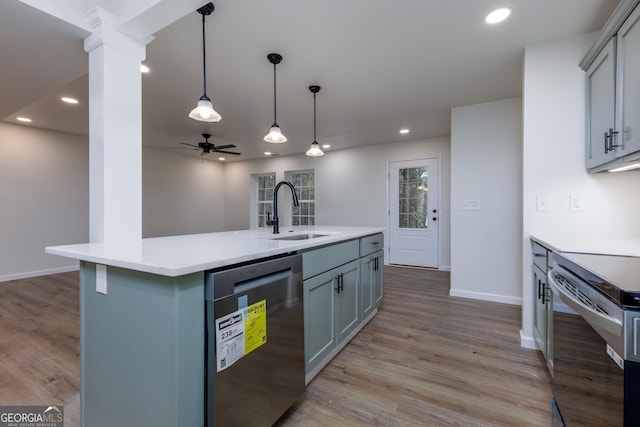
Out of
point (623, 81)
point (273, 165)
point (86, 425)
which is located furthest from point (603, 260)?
point (273, 165)

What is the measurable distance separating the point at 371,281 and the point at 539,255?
1.31 m

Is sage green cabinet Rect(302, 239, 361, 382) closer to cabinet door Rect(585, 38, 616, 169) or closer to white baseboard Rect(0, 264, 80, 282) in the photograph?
cabinet door Rect(585, 38, 616, 169)

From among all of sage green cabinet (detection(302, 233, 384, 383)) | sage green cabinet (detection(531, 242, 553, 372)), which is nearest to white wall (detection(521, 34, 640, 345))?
sage green cabinet (detection(531, 242, 553, 372))

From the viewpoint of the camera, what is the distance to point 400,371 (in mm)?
1931

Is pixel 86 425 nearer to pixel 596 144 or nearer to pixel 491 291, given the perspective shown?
pixel 596 144

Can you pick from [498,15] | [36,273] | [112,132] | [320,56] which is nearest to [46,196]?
[36,273]

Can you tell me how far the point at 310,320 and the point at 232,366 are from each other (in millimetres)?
672

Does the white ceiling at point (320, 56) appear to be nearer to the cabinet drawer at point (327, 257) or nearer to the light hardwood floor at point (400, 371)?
the cabinet drawer at point (327, 257)

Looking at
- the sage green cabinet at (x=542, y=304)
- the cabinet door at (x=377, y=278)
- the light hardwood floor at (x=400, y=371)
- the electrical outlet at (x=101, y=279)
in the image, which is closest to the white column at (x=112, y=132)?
the electrical outlet at (x=101, y=279)

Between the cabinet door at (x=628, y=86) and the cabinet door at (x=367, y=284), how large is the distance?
1.78 m

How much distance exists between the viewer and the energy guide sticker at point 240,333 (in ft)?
3.48

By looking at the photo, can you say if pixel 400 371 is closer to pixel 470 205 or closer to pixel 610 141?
pixel 610 141

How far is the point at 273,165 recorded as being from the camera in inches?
268

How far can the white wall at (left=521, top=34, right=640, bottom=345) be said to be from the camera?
1987 millimetres
